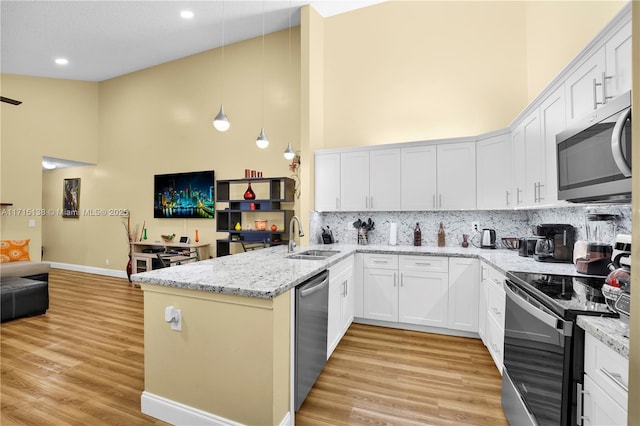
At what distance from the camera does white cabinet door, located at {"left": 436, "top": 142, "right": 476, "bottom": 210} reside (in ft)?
11.5

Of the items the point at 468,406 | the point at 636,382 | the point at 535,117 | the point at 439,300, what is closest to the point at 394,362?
the point at 468,406

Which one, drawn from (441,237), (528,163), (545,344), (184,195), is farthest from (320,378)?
(184,195)

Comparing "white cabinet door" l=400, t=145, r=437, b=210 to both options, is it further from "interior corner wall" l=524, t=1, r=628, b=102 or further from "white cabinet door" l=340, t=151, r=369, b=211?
"interior corner wall" l=524, t=1, r=628, b=102

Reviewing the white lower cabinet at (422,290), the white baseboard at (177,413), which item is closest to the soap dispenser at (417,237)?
the white lower cabinet at (422,290)

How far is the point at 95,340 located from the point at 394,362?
308 centimetres

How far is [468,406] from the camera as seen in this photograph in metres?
2.04

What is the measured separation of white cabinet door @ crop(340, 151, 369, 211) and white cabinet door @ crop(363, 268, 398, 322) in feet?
3.08

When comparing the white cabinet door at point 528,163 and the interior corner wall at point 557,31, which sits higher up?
the interior corner wall at point 557,31

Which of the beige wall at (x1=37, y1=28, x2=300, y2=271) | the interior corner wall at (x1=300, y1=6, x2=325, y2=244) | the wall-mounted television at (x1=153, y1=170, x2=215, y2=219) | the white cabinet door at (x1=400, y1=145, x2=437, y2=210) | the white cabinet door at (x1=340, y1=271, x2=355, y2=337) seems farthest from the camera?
the wall-mounted television at (x1=153, y1=170, x2=215, y2=219)

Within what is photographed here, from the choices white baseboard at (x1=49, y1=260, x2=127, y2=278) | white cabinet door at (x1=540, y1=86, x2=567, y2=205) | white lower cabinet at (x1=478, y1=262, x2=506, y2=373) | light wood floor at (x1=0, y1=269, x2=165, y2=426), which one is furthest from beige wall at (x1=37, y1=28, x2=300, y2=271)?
white cabinet door at (x1=540, y1=86, x2=567, y2=205)

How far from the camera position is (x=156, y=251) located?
560cm

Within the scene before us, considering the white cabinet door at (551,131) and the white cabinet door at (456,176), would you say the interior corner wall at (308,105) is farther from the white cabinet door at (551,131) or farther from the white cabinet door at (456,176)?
the white cabinet door at (551,131)

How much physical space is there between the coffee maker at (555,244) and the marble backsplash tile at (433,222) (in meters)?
0.30

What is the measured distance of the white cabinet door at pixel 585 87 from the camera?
171 centimetres
